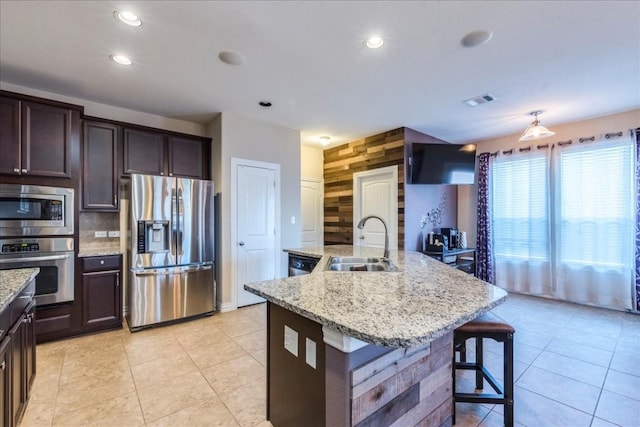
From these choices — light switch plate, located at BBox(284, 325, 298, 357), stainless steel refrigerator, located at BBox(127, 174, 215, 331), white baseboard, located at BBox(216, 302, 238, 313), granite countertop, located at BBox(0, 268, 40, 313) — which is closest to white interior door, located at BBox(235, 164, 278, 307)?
white baseboard, located at BBox(216, 302, 238, 313)

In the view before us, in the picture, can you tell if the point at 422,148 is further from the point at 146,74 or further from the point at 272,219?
the point at 146,74

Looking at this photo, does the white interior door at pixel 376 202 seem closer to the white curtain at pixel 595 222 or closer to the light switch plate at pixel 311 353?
the white curtain at pixel 595 222

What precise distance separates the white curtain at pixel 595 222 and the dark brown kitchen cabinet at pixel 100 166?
590 cm

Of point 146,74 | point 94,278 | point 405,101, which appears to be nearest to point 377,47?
point 405,101

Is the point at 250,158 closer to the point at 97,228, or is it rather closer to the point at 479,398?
the point at 97,228

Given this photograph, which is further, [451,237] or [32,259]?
[451,237]

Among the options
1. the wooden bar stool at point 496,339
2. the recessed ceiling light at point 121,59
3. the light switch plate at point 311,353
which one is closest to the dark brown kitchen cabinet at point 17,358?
the light switch plate at point 311,353

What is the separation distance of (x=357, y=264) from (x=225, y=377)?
137 centimetres

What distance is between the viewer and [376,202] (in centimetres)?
487

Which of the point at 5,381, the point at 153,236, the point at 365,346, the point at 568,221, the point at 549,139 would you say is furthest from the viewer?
the point at 549,139

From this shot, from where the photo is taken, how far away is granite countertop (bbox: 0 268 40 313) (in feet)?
4.43

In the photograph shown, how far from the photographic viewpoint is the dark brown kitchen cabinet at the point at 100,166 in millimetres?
3168

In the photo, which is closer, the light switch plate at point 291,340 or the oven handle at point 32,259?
the light switch plate at point 291,340

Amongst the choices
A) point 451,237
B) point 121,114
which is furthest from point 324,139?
point 121,114
